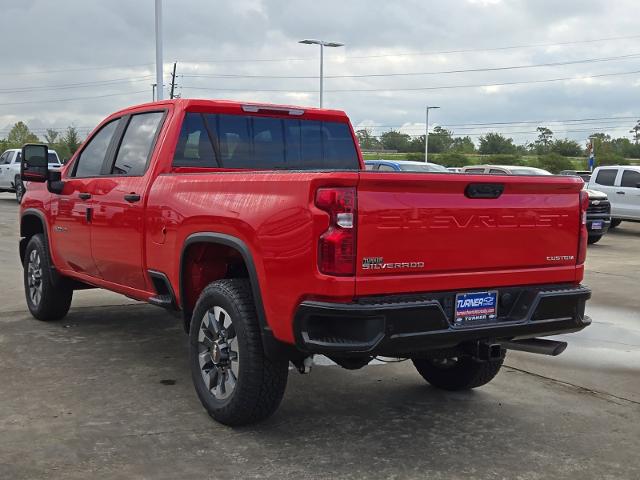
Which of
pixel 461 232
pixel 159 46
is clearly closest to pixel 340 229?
pixel 461 232

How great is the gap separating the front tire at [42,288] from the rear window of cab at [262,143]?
89.4 inches

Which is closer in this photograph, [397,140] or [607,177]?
[607,177]

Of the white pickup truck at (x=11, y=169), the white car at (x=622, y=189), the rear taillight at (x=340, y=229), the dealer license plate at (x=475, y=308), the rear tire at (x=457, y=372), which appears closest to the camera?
Result: the rear taillight at (x=340, y=229)

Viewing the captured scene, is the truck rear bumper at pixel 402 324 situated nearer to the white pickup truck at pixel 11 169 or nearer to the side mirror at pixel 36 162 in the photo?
the side mirror at pixel 36 162

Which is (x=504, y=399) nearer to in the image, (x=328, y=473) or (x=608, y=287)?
(x=328, y=473)

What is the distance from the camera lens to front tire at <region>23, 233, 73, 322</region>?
706 cm

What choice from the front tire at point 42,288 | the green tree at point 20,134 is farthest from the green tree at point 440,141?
the front tire at point 42,288

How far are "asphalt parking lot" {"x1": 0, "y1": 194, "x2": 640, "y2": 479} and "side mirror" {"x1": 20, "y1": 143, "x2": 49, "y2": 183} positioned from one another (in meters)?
1.36

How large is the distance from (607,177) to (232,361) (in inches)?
697

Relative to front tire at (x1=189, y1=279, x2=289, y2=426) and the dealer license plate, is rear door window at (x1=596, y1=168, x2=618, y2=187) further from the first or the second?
front tire at (x1=189, y1=279, x2=289, y2=426)

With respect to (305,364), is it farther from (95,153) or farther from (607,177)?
(607,177)

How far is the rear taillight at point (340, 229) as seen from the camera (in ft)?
12.2

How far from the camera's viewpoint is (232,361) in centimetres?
443

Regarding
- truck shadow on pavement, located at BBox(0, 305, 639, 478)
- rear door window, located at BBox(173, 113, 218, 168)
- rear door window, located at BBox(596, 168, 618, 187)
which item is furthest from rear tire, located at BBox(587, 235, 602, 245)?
rear door window, located at BBox(173, 113, 218, 168)
